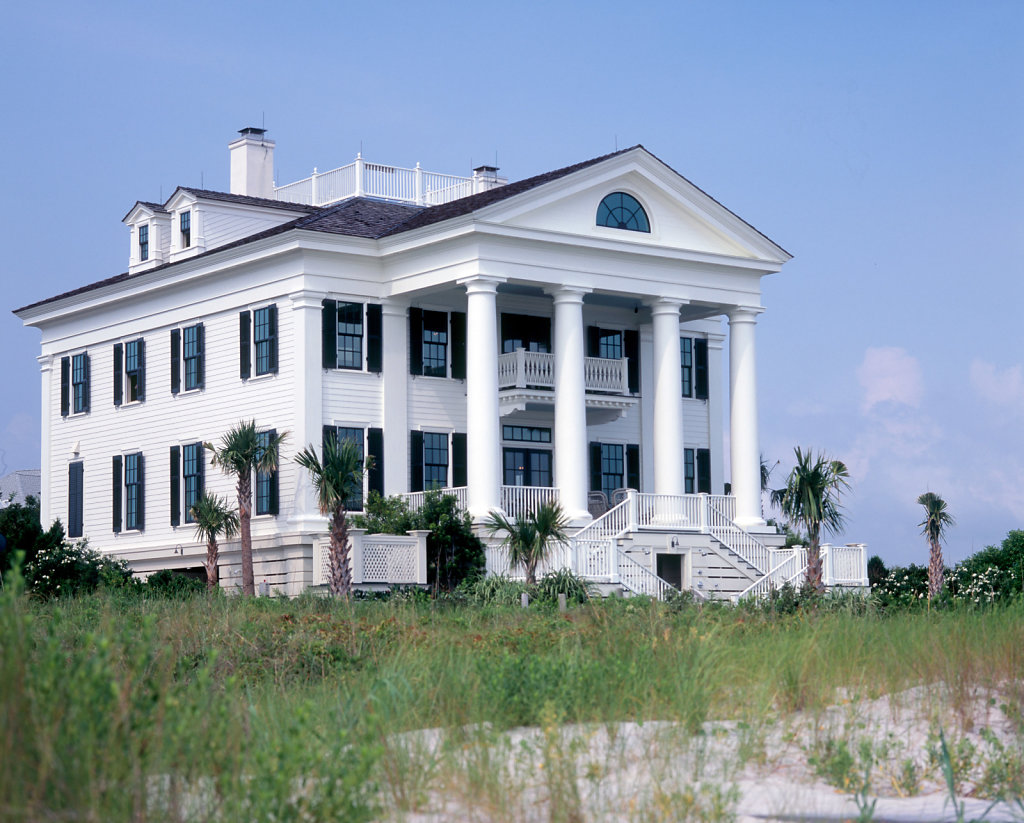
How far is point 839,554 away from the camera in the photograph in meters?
38.8

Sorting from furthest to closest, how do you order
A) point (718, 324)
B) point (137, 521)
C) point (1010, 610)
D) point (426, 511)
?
point (718, 324)
point (137, 521)
point (426, 511)
point (1010, 610)

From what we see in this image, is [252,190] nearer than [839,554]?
No

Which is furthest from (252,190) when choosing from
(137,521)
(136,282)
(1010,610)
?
(1010,610)

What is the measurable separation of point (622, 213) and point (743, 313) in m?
4.32

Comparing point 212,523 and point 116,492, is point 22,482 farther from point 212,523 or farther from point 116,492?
point 212,523

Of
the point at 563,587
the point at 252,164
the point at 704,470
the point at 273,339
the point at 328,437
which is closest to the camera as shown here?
the point at 563,587

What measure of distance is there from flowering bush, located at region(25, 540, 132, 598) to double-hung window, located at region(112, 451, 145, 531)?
3621 mm

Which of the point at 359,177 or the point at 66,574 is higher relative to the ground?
the point at 359,177

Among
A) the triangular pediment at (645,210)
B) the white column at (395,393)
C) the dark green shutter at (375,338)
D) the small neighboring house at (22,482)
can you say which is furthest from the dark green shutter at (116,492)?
the small neighboring house at (22,482)

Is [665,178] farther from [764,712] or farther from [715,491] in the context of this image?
[764,712]

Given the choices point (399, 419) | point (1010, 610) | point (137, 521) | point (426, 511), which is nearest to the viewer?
point (1010, 610)

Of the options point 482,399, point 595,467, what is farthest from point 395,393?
point 595,467

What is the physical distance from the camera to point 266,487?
37.0 meters

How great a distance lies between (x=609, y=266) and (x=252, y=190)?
14263 millimetres
